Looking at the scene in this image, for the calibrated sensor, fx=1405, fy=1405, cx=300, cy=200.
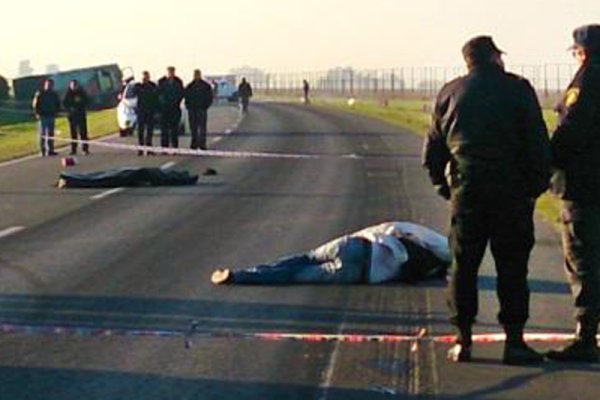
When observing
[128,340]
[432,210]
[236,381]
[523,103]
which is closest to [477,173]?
[523,103]

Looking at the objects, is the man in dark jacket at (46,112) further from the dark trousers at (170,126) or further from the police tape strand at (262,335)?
the police tape strand at (262,335)

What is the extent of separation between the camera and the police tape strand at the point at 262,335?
8.84 m

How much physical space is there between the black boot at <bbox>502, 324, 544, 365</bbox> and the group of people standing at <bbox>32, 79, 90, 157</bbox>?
25327 mm

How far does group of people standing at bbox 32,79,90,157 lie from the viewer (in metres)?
32.8

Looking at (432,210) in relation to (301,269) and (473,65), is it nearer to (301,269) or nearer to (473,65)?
(301,269)

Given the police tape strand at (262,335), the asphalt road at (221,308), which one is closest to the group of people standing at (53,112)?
the asphalt road at (221,308)

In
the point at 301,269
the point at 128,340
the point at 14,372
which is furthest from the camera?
the point at 301,269

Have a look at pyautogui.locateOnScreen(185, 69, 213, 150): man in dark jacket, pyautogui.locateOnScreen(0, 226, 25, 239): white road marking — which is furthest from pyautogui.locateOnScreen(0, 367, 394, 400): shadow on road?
pyautogui.locateOnScreen(185, 69, 213, 150): man in dark jacket

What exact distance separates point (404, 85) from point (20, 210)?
106 metres

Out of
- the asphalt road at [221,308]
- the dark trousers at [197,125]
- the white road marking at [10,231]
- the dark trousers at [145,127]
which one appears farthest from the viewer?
the dark trousers at [145,127]

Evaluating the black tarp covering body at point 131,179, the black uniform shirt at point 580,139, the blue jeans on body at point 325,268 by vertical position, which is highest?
the black uniform shirt at point 580,139

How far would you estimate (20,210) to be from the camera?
61.4ft

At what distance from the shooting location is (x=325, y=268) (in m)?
11.3

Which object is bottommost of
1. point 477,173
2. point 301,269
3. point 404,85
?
point 404,85
